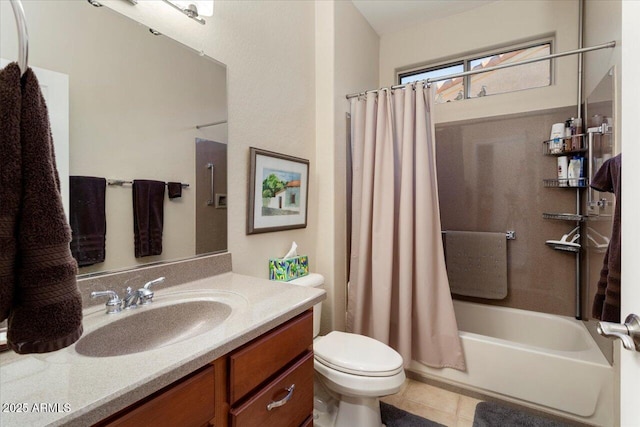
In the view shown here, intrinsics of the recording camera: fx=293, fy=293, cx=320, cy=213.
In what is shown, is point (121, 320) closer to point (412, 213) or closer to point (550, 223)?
point (412, 213)

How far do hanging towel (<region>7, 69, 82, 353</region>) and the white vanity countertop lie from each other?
0.57ft

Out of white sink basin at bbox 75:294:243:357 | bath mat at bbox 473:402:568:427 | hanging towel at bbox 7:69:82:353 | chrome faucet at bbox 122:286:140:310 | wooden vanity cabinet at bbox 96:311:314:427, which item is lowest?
bath mat at bbox 473:402:568:427

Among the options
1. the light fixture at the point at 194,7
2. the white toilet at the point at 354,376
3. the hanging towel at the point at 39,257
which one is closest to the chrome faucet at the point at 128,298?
the hanging towel at the point at 39,257

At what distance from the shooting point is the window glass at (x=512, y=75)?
235 centimetres

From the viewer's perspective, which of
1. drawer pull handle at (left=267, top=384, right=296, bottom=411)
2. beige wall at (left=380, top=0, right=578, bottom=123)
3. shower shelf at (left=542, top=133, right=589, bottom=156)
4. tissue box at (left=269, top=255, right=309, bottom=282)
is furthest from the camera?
beige wall at (left=380, top=0, right=578, bottom=123)

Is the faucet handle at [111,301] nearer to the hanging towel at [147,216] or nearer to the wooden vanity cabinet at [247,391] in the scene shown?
the hanging towel at [147,216]

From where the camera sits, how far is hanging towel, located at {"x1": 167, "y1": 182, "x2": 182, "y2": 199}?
1.21 meters

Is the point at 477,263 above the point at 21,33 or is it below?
below

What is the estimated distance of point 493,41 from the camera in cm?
242

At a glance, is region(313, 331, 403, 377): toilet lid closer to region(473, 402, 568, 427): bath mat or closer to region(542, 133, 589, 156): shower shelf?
region(473, 402, 568, 427): bath mat

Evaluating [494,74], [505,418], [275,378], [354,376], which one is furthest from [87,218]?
[494,74]

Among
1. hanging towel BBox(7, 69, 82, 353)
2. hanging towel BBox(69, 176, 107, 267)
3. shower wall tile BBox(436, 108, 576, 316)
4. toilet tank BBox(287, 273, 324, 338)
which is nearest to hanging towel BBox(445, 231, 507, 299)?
shower wall tile BBox(436, 108, 576, 316)

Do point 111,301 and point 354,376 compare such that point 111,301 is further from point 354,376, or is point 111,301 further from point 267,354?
point 354,376

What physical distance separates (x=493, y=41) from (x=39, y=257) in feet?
10.1
